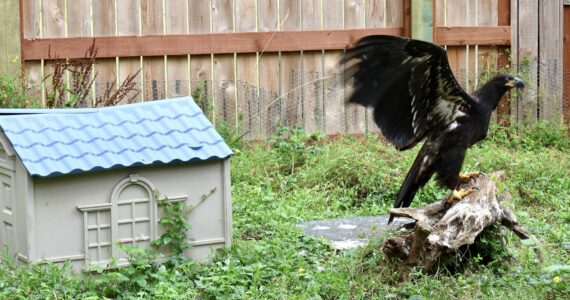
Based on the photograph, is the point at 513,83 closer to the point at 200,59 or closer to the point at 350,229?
the point at 350,229

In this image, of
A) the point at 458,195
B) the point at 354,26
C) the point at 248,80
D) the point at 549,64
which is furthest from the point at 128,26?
the point at 549,64

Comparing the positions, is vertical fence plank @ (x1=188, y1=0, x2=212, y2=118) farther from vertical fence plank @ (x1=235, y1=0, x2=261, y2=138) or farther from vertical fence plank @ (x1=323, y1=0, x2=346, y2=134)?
vertical fence plank @ (x1=323, y1=0, x2=346, y2=134)

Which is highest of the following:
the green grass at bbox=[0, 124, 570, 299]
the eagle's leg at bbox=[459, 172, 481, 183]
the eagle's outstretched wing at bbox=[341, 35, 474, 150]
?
the eagle's outstretched wing at bbox=[341, 35, 474, 150]

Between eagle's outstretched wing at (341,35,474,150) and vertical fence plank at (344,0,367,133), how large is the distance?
133 inches

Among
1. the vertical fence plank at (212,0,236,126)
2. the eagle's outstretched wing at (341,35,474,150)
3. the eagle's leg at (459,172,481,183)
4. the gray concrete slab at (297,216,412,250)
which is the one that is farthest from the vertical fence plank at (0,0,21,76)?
the eagle's leg at (459,172,481,183)

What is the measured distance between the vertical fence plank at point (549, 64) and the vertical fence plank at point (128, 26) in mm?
4508

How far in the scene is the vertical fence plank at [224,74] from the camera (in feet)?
31.8

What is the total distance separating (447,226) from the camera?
5.69 m

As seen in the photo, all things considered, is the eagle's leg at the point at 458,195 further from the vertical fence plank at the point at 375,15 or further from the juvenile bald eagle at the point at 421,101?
the vertical fence plank at the point at 375,15

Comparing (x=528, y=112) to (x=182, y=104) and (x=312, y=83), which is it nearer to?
(x=312, y=83)

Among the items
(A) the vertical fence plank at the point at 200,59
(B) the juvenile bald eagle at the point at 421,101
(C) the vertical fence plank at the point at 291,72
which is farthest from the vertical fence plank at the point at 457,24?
(B) the juvenile bald eagle at the point at 421,101

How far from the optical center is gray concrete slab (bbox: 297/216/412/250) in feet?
22.0

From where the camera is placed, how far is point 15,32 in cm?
888

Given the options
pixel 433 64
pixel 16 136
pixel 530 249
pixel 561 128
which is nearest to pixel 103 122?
pixel 16 136
